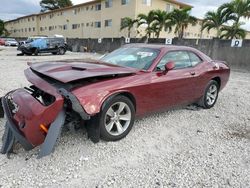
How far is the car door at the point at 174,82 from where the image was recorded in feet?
13.9

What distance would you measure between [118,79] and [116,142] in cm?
97

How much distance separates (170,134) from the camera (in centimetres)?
419

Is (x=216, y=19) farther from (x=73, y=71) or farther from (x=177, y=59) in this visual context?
(x=73, y=71)

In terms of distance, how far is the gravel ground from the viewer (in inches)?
112

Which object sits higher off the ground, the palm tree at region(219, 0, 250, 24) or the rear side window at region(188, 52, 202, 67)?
the palm tree at region(219, 0, 250, 24)

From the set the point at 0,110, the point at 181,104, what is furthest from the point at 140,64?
the point at 0,110

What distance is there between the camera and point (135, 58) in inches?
177

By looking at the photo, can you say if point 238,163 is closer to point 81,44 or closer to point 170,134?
point 170,134

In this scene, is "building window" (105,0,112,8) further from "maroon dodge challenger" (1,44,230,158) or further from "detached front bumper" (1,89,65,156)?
"detached front bumper" (1,89,65,156)

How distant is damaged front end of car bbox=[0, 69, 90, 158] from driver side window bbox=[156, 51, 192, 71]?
1.79 metres

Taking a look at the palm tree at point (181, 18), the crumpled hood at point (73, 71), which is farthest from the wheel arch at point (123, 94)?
the palm tree at point (181, 18)

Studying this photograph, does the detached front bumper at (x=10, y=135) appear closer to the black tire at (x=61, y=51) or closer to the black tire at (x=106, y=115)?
the black tire at (x=106, y=115)

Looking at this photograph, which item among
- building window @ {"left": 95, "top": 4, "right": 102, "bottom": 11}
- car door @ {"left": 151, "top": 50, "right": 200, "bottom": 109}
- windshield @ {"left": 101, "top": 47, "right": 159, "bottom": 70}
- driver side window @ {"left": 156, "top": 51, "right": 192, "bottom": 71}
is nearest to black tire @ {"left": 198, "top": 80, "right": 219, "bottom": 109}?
car door @ {"left": 151, "top": 50, "right": 200, "bottom": 109}

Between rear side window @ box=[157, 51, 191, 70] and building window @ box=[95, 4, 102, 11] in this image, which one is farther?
building window @ box=[95, 4, 102, 11]
